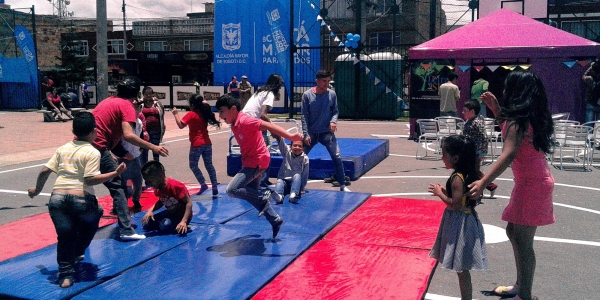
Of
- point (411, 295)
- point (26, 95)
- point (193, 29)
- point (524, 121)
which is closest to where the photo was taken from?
point (524, 121)

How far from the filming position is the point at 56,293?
442cm

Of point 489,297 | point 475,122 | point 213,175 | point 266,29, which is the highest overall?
point 266,29

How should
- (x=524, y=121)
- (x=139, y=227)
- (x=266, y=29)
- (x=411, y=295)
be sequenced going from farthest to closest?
(x=266, y=29) < (x=139, y=227) < (x=411, y=295) < (x=524, y=121)

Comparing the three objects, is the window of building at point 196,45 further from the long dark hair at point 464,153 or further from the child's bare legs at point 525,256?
the child's bare legs at point 525,256

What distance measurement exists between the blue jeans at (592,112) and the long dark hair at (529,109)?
464 inches

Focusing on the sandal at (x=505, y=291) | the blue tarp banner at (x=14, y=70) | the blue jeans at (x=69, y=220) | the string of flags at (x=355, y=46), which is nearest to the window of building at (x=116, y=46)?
the blue tarp banner at (x=14, y=70)

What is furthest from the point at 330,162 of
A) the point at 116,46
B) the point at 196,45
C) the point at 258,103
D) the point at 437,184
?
the point at 116,46

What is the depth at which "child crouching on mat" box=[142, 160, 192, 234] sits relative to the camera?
6055mm

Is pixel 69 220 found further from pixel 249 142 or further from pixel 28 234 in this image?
pixel 28 234

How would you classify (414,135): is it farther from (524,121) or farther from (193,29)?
(193,29)

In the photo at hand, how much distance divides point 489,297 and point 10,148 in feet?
46.7

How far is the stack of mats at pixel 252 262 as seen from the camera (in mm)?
4555

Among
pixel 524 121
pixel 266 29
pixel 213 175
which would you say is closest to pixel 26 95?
pixel 266 29

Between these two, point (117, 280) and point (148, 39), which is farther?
point (148, 39)
